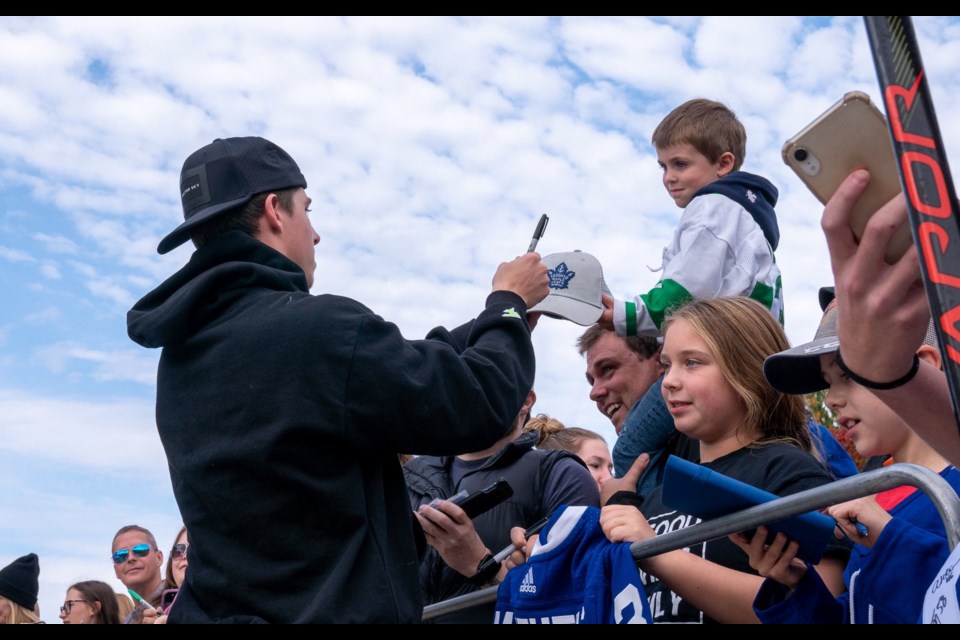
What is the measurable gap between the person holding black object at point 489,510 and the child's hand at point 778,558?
117cm

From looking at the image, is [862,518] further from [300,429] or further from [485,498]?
[485,498]

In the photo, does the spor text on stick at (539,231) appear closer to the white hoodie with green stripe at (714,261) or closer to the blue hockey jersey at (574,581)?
the white hoodie with green stripe at (714,261)

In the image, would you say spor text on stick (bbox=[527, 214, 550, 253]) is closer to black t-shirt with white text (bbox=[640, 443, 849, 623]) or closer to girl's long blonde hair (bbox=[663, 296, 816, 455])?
girl's long blonde hair (bbox=[663, 296, 816, 455])

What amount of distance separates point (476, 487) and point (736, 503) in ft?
6.44

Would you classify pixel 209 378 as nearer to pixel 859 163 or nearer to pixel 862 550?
pixel 862 550

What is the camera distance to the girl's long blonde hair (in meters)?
3.23

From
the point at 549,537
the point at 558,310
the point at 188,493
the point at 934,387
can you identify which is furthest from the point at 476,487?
the point at 934,387

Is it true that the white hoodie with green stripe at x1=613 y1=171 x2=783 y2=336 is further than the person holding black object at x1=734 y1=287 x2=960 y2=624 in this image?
Yes

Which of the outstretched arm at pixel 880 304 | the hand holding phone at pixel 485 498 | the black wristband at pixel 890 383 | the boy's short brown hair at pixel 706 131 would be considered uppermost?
the boy's short brown hair at pixel 706 131

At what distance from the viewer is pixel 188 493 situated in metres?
2.71

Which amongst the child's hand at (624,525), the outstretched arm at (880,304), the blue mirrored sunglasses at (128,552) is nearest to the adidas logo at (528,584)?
the child's hand at (624,525)

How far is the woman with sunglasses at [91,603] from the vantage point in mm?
7711

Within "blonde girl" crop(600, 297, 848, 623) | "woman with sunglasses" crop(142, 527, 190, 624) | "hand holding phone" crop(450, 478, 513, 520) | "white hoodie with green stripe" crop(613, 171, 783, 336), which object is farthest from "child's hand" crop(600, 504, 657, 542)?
"woman with sunglasses" crop(142, 527, 190, 624)

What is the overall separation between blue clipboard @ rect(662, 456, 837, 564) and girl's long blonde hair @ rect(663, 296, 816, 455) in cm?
73
